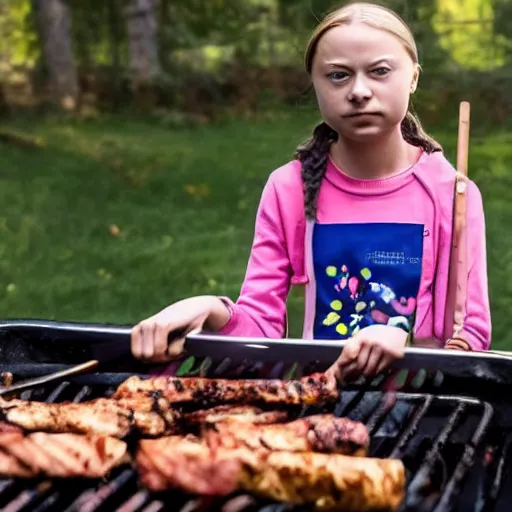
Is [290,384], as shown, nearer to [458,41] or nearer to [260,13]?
[458,41]

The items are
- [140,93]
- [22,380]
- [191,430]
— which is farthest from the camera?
[140,93]

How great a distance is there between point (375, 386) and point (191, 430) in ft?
1.02

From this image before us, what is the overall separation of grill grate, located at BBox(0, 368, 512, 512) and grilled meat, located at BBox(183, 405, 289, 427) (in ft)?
0.20

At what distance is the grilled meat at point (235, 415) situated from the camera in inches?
61.0

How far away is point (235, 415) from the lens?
5.15 feet

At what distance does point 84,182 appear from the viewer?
6.77m

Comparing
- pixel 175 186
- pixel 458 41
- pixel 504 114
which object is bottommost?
pixel 175 186

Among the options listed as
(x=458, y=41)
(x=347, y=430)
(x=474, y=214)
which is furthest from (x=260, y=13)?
(x=347, y=430)

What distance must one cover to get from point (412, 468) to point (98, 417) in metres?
0.49

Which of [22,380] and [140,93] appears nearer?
[22,380]

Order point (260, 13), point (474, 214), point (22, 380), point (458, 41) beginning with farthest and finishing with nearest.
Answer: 1. point (260, 13)
2. point (458, 41)
3. point (474, 214)
4. point (22, 380)

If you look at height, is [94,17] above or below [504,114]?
above

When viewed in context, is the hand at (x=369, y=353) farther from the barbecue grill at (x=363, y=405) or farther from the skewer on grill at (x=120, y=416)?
the skewer on grill at (x=120, y=416)

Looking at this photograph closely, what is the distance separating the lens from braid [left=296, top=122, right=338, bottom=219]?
2.03m
